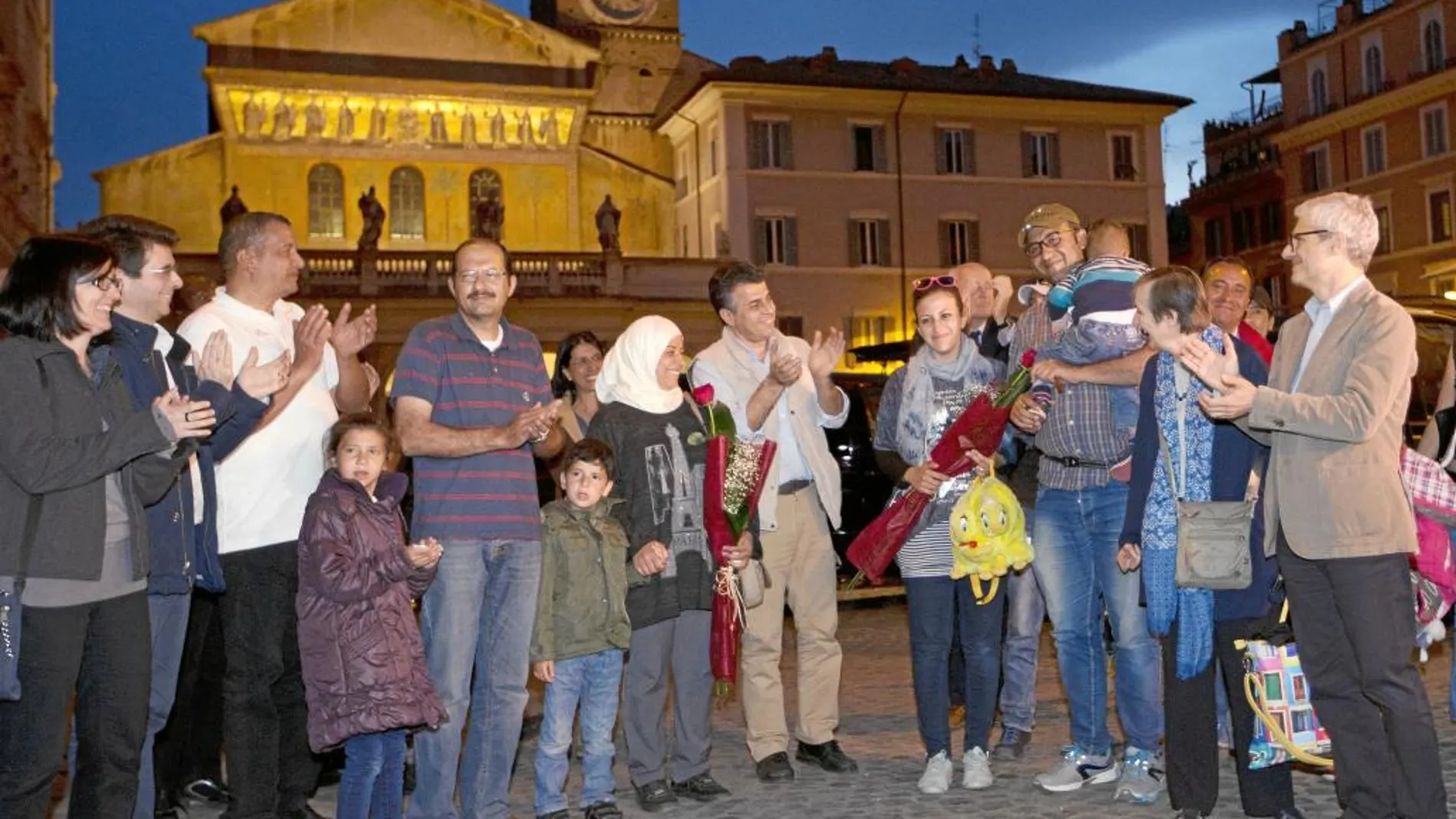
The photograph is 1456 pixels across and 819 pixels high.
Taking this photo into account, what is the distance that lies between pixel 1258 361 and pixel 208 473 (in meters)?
4.11

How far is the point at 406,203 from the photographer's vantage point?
45.1m

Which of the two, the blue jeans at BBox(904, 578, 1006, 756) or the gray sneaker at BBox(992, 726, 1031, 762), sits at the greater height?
the blue jeans at BBox(904, 578, 1006, 756)

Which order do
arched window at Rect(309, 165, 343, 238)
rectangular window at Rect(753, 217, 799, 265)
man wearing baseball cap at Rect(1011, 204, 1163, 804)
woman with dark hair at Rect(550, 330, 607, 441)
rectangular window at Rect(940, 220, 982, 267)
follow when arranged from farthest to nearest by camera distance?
rectangular window at Rect(940, 220, 982, 267) → rectangular window at Rect(753, 217, 799, 265) → arched window at Rect(309, 165, 343, 238) → woman with dark hair at Rect(550, 330, 607, 441) → man wearing baseball cap at Rect(1011, 204, 1163, 804)

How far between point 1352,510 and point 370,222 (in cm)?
3565

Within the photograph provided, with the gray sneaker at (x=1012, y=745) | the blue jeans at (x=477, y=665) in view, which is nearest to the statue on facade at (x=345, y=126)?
the gray sneaker at (x=1012, y=745)

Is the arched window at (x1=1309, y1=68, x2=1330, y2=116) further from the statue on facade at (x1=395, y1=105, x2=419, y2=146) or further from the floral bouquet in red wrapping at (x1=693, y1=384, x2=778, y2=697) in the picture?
the floral bouquet in red wrapping at (x1=693, y1=384, x2=778, y2=697)

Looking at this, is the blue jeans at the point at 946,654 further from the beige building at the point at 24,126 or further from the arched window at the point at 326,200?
the arched window at the point at 326,200

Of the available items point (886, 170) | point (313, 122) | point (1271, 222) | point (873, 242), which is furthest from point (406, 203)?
point (1271, 222)

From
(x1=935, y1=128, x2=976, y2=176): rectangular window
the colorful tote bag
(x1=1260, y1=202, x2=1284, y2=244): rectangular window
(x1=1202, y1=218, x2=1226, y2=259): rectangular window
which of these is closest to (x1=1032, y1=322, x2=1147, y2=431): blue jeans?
the colorful tote bag

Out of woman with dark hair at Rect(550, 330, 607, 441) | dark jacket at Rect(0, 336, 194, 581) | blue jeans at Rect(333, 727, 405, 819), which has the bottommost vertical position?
blue jeans at Rect(333, 727, 405, 819)

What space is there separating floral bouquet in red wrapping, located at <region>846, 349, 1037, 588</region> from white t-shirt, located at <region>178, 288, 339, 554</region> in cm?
238

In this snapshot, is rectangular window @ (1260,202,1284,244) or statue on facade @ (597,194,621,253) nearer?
statue on facade @ (597,194,621,253)

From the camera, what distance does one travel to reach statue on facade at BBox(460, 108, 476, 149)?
150 ft

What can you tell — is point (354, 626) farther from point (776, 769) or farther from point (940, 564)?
point (940, 564)
